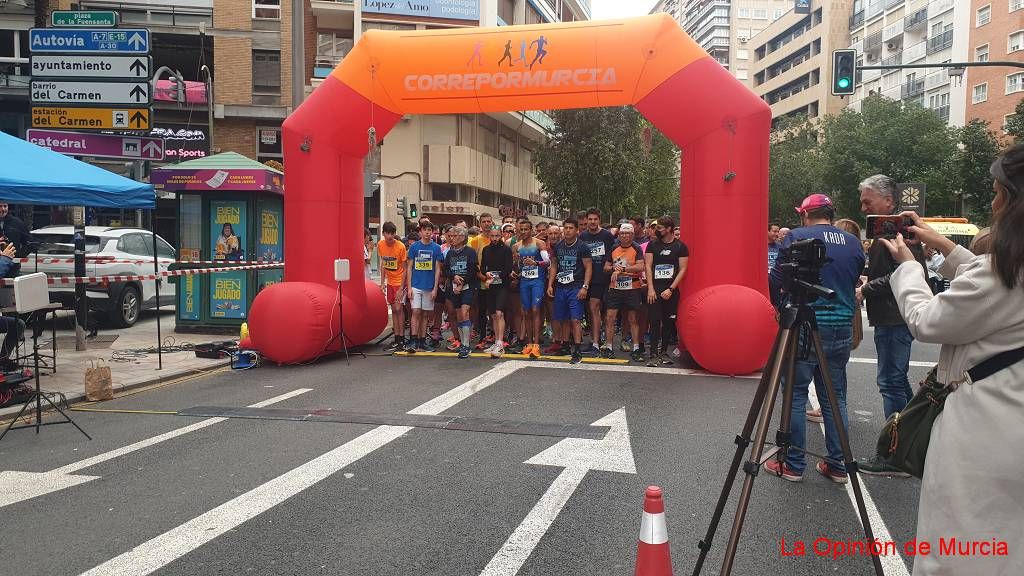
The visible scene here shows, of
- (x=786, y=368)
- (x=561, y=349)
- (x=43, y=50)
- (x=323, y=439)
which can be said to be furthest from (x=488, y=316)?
(x=786, y=368)

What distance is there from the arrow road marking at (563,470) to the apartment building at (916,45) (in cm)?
4551

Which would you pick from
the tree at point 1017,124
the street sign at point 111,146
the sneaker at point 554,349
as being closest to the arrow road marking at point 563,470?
the sneaker at point 554,349

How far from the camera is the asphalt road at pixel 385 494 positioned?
3.84 metres

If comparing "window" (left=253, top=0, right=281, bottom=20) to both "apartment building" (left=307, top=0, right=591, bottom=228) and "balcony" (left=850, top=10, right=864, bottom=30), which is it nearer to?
"apartment building" (left=307, top=0, right=591, bottom=228)

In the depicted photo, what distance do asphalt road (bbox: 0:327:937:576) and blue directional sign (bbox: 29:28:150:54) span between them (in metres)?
4.98

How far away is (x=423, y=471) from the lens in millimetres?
5262

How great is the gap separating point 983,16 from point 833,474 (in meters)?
47.0

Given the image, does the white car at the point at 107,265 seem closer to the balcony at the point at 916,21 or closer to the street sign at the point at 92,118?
the street sign at the point at 92,118

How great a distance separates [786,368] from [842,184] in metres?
41.7

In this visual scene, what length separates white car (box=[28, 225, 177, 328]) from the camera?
12430 mm

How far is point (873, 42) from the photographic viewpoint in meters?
59.0

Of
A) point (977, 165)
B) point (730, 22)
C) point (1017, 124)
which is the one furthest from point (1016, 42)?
point (730, 22)

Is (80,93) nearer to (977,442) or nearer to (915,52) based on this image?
(977,442)

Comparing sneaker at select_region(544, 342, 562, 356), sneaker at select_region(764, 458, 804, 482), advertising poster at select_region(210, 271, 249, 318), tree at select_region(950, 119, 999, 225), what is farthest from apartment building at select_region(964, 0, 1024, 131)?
sneaker at select_region(764, 458, 804, 482)
